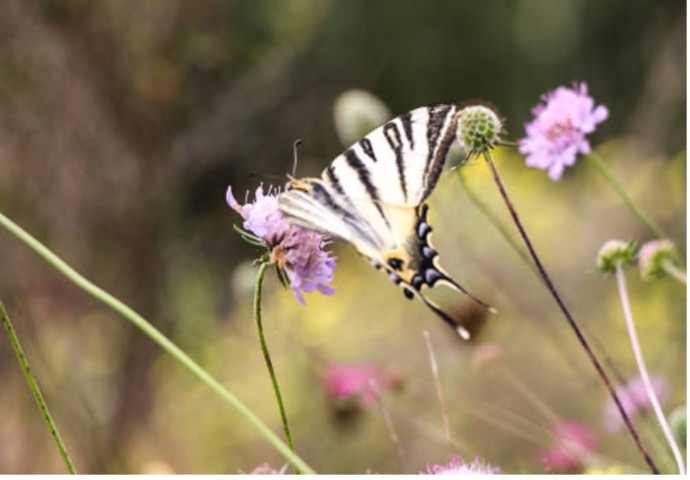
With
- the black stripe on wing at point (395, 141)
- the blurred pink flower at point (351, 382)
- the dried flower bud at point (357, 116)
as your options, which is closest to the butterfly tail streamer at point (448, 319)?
the black stripe on wing at point (395, 141)

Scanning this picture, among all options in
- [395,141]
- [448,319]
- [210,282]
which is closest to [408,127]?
[395,141]

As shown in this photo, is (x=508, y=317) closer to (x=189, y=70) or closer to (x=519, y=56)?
(x=189, y=70)

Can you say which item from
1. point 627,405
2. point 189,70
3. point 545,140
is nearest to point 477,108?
point 545,140

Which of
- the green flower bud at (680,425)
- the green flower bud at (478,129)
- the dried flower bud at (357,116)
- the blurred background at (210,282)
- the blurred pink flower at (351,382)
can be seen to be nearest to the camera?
the green flower bud at (478,129)

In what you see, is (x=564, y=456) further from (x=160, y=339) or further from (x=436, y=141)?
(x=160, y=339)

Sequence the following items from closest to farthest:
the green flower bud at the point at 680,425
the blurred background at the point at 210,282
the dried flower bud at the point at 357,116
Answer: the green flower bud at the point at 680,425 → the dried flower bud at the point at 357,116 → the blurred background at the point at 210,282

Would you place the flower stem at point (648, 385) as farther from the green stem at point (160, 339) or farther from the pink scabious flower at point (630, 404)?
the pink scabious flower at point (630, 404)

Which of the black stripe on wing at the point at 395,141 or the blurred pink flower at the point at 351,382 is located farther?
the blurred pink flower at the point at 351,382
